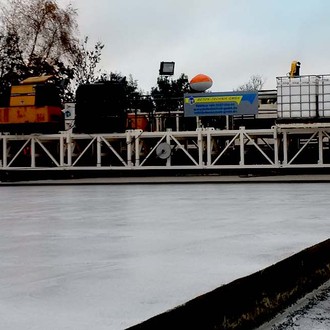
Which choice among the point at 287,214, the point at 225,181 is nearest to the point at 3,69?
the point at 225,181

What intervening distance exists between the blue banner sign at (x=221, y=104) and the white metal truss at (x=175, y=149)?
0.68 meters

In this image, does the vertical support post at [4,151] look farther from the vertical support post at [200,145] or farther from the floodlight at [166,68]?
the vertical support post at [200,145]

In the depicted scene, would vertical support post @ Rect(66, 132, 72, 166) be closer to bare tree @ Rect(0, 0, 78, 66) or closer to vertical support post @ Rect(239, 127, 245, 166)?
vertical support post @ Rect(239, 127, 245, 166)

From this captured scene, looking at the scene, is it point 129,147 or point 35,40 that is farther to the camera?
point 35,40

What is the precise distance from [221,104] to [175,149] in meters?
2.24

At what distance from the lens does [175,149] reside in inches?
839

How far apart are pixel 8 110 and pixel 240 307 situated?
19.7m

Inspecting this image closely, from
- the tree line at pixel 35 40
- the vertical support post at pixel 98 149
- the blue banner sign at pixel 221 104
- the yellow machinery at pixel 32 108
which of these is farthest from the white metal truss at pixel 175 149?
the tree line at pixel 35 40

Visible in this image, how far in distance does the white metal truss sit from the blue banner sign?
0.68 m

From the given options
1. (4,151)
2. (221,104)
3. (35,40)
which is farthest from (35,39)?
(221,104)

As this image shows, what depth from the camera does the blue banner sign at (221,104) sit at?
797 inches

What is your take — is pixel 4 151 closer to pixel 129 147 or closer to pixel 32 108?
pixel 32 108

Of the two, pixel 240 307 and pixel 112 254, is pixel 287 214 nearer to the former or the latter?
pixel 112 254

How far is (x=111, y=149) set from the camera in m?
21.1
